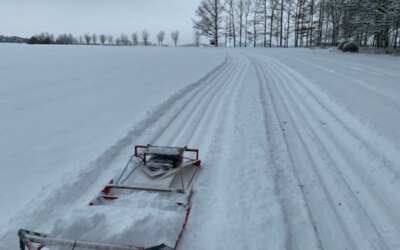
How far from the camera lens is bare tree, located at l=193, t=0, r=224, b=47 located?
46406 millimetres

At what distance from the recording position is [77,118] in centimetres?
599

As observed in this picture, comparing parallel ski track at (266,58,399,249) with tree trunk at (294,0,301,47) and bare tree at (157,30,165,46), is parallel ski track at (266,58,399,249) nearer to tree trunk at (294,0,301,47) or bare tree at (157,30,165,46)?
tree trunk at (294,0,301,47)

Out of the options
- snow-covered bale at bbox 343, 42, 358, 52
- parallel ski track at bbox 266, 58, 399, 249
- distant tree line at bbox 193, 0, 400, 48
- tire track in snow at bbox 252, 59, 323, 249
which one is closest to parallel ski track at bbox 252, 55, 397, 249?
parallel ski track at bbox 266, 58, 399, 249

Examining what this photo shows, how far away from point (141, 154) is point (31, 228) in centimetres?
171

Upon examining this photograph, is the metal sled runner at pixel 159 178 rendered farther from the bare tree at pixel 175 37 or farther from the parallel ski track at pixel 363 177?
the bare tree at pixel 175 37

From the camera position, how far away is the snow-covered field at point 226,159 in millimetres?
2629

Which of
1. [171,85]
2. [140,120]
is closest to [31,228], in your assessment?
[140,120]

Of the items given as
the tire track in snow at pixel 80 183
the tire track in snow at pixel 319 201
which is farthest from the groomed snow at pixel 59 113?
the tire track in snow at pixel 319 201

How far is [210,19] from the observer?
47.2m

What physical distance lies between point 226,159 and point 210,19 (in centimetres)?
4680

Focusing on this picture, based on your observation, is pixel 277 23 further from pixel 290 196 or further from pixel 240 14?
pixel 290 196

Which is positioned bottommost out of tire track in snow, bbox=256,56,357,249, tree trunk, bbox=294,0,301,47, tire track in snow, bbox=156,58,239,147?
tire track in snow, bbox=256,56,357,249

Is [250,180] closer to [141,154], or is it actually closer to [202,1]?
[141,154]

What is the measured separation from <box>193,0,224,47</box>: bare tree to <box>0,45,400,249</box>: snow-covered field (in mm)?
41466
